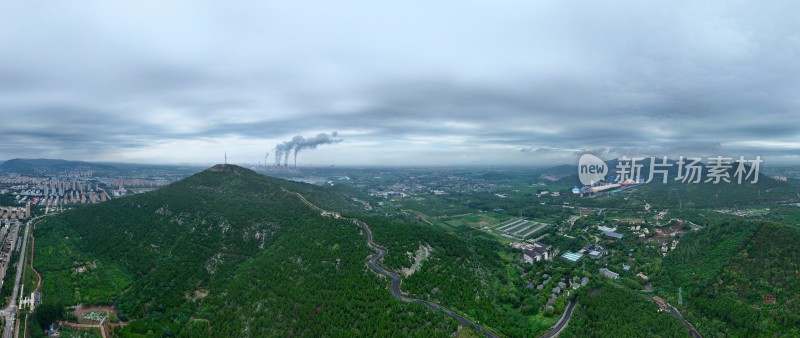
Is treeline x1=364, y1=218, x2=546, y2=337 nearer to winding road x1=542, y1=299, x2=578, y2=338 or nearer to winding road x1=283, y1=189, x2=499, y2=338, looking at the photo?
winding road x1=283, y1=189, x2=499, y2=338

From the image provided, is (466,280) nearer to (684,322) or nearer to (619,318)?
(619,318)

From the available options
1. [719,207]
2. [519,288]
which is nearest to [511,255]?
[519,288]

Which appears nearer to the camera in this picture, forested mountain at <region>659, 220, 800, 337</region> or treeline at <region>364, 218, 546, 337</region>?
forested mountain at <region>659, 220, 800, 337</region>

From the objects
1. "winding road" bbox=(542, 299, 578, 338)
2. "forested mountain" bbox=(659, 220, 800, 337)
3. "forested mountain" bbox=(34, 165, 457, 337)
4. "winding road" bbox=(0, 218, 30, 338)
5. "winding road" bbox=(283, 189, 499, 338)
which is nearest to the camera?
"winding road" bbox=(283, 189, 499, 338)

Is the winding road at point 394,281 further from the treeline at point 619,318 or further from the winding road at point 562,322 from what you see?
the treeline at point 619,318

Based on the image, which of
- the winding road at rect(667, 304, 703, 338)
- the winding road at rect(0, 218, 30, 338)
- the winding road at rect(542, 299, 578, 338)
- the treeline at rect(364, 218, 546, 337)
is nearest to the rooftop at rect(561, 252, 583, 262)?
the treeline at rect(364, 218, 546, 337)

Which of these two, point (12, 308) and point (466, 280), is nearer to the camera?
point (12, 308)

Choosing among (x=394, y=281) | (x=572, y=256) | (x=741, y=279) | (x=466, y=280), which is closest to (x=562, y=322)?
(x=466, y=280)

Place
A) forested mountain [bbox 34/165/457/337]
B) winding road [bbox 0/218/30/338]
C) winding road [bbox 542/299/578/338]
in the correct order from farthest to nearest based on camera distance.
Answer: winding road [bbox 542/299/578/338]
winding road [bbox 0/218/30/338]
forested mountain [bbox 34/165/457/337]

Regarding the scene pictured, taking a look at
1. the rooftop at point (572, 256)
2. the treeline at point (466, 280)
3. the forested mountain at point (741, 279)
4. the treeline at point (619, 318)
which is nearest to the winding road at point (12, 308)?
the treeline at point (466, 280)
